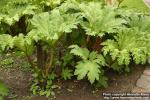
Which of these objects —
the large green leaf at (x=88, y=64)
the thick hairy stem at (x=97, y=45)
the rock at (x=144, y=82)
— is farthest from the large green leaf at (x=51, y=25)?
the rock at (x=144, y=82)

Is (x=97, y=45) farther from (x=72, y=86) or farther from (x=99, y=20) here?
(x=72, y=86)

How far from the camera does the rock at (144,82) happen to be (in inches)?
191

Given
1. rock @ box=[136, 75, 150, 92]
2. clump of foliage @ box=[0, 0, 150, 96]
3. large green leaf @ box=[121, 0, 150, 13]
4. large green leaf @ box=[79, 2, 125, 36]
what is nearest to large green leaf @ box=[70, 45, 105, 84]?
clump of foliage @ box=[0, 0, 150, 96]

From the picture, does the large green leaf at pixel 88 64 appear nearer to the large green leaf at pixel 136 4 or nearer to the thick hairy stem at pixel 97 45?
the thick hairy stem at pixel 97 45

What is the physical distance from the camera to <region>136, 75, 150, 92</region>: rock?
191 inches

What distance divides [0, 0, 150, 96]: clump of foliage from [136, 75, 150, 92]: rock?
0.26 m

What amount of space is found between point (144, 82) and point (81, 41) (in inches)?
40.3

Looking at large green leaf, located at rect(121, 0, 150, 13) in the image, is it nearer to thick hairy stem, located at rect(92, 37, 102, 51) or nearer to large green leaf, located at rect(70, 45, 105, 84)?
thick hairy stem, located at rect(92, 37, 102, 51)

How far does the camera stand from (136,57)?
449 cm

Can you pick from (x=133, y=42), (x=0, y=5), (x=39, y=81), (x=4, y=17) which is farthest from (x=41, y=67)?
(x=0, y=5)

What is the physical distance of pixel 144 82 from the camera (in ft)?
16.2

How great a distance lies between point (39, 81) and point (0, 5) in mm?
1748

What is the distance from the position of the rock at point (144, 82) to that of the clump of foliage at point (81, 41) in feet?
0.85

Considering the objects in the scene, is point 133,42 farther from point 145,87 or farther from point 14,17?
point 14,17
